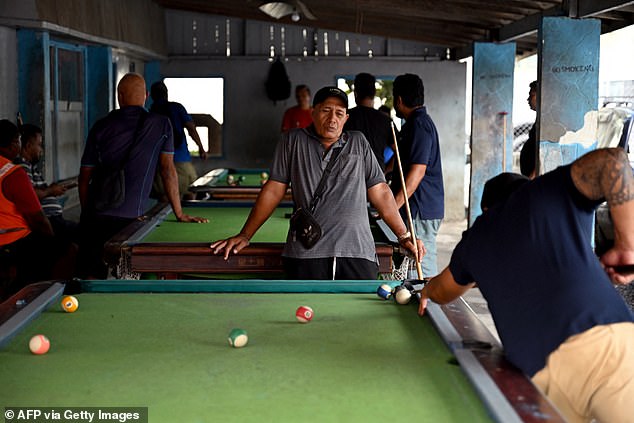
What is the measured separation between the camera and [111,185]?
179 inches

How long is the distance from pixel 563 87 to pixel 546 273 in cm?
424

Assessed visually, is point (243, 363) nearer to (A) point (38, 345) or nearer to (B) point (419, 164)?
(A) point (38, 345)

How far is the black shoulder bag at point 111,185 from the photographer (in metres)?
4.56

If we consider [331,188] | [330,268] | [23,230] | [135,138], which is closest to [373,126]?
[135,138]

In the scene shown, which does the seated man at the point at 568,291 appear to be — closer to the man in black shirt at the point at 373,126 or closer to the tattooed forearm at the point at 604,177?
the tattooed forearm at the point at 604,177

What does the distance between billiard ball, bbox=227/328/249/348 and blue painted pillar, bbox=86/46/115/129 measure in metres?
7.56

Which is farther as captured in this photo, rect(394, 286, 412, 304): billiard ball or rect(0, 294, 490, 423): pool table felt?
rect(394, 286, 412, 304): billiard ball

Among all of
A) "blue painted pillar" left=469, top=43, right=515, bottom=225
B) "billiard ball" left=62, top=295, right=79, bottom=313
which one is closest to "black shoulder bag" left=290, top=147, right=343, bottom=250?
"billiard ball" left=62, top=295, right=79, bottom=313

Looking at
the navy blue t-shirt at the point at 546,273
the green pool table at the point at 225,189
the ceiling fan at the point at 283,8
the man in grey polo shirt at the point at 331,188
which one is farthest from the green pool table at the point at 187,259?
the ceiling fan at the point at 283,8

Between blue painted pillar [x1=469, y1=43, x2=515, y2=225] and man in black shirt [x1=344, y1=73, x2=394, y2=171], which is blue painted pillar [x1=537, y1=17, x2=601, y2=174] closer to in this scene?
man in black shirt [x1=344, y1=73, x2=394, y2=171]

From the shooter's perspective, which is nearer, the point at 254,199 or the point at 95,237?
the point at 95,237

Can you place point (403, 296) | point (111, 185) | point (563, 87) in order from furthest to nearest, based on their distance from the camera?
point (563, 87) → point (111, 185) → point (403, 296)

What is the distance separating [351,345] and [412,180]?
245 centimetres

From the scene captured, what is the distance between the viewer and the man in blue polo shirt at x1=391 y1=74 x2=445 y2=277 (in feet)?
15.6
